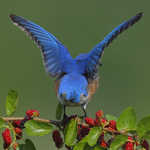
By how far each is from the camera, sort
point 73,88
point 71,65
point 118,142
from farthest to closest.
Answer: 1. point 71,65
2. point 73,88
3. point 118,142

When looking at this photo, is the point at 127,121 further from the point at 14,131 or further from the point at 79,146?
the point at 14,131

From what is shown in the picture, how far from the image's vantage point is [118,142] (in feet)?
9.10

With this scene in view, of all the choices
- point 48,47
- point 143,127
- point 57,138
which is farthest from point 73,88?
point 143,127

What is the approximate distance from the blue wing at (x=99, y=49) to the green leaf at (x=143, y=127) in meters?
0.90

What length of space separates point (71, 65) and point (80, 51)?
598 cm

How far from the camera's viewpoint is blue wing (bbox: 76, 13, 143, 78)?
3.59m

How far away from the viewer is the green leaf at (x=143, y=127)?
2803mm

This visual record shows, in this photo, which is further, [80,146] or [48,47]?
[48,47]

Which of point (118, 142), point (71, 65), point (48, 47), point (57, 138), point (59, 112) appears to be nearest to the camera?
point (118, 142)

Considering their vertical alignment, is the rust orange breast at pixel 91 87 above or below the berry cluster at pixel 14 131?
above

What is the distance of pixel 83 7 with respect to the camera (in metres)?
12.4

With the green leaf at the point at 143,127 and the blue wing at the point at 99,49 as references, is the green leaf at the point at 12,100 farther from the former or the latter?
the blue wing at the point at 99,49

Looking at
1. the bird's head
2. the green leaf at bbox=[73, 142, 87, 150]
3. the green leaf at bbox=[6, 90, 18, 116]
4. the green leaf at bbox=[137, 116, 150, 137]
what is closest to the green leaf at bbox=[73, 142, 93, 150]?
the green leaf at bbox=[73, 142, 87, 150]

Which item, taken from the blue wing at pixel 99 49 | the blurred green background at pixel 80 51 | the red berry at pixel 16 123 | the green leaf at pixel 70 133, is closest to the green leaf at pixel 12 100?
the red berry at pixel 16 123
